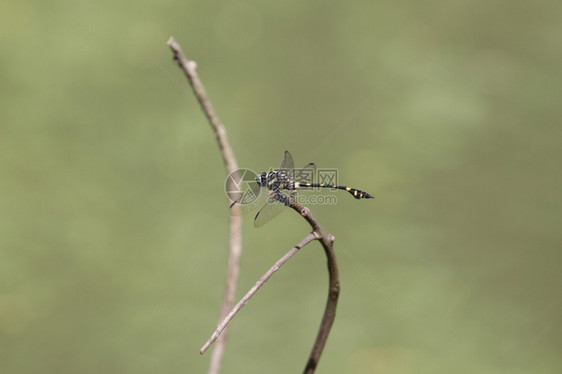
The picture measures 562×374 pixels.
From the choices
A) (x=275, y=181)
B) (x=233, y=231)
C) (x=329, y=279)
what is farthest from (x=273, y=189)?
(x=329, y=279)

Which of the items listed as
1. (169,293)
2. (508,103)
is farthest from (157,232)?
(508,103)

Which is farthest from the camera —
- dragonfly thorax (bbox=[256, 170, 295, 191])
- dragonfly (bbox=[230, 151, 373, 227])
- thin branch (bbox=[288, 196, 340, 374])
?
dragonfly thorax (bbox=[256, 170, 295, 191])

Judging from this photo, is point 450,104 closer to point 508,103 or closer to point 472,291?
point 508,103

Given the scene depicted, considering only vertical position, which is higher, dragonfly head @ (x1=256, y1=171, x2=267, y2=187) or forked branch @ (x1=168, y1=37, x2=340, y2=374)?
dragonfly head @ (x1=256, y1=171, x2=267, y2=187)

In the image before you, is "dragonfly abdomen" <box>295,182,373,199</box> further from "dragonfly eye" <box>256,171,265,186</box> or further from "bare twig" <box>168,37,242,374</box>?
"bare twig" <box>168,37,242,374</box>

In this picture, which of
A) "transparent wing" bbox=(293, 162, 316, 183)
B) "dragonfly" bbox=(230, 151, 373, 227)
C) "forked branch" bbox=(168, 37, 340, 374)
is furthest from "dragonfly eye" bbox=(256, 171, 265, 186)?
"forked branch" bbox=(168, 37, 340, 374)

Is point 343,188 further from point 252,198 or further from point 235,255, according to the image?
point 235,255

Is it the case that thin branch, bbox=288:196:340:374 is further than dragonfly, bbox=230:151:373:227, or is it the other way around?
dragonfly, bbox=230:151:373:227

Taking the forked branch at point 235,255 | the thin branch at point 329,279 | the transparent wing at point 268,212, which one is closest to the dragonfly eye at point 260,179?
the transparent wing at point 268,212
